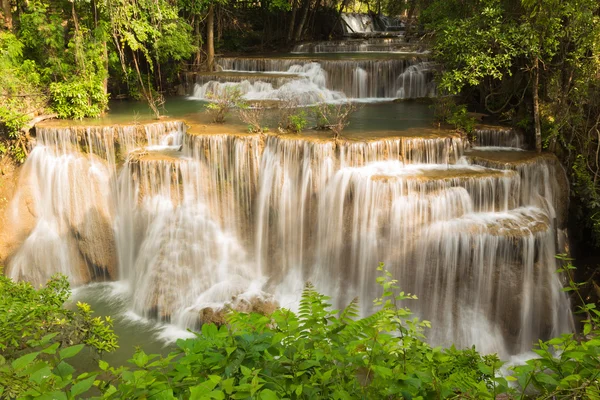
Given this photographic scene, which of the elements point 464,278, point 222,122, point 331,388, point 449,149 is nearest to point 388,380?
point 331,388

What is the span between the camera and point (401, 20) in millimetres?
30984

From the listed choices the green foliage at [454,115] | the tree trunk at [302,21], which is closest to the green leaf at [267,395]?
the green foliage at [454,115]

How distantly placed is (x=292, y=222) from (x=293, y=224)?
48 mm

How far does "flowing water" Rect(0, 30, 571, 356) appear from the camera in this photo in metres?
8.50

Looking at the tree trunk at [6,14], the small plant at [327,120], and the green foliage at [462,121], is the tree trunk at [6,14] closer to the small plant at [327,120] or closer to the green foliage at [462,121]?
the small plant at [327,120]

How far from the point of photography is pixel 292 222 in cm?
985

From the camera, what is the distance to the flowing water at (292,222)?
8.50 m

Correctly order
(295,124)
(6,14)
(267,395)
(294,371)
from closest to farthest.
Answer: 1. (267,395)
2. (294,371)
3. (295,124)
4. (6,14)

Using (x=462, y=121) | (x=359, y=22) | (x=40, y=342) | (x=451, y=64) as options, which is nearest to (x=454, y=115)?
(x=462, y=121)

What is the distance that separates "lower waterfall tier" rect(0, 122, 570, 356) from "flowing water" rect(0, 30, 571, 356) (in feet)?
0.08

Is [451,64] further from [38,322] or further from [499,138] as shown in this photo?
[38,322]

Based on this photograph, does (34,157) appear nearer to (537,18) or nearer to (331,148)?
(331,148)

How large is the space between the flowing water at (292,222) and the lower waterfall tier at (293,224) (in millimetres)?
25

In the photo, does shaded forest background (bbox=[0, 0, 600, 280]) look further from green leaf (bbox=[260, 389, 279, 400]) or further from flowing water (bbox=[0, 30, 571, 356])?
green leaf (bbox=[260, 389, 279, 400])
